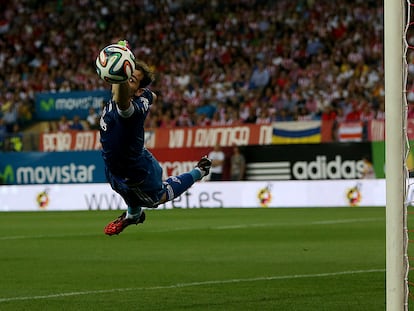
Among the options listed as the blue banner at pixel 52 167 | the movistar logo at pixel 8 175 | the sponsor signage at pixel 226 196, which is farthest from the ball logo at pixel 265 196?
the movistar logo at pixel 8 175

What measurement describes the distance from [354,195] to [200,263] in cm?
1160

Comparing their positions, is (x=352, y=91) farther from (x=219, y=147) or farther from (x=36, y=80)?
(x=36, y=80)

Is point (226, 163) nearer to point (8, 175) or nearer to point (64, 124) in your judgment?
point (8, 175)

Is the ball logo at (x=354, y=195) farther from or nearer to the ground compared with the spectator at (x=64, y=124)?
nearer to the ground

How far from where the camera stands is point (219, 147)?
26.9 metres

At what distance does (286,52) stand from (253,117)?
11.5 feet

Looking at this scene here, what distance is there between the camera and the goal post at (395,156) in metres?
6.75

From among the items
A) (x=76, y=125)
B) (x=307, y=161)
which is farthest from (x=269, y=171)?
(x=76, y=125)

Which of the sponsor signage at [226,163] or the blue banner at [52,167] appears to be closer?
the sponsor signage at [226,163]

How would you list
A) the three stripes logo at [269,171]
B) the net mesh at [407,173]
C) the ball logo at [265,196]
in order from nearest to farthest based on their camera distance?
the net mesh at [407,173]
the ball logo at [265,196]
the three stripes logo at [269,171]

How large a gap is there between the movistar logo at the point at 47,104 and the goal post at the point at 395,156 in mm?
27645

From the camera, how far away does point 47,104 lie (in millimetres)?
33875

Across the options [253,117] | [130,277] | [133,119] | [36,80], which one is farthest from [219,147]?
[133,119]

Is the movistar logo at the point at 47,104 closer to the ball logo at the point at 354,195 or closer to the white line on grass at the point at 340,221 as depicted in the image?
the ball logo at the point at 354,195
